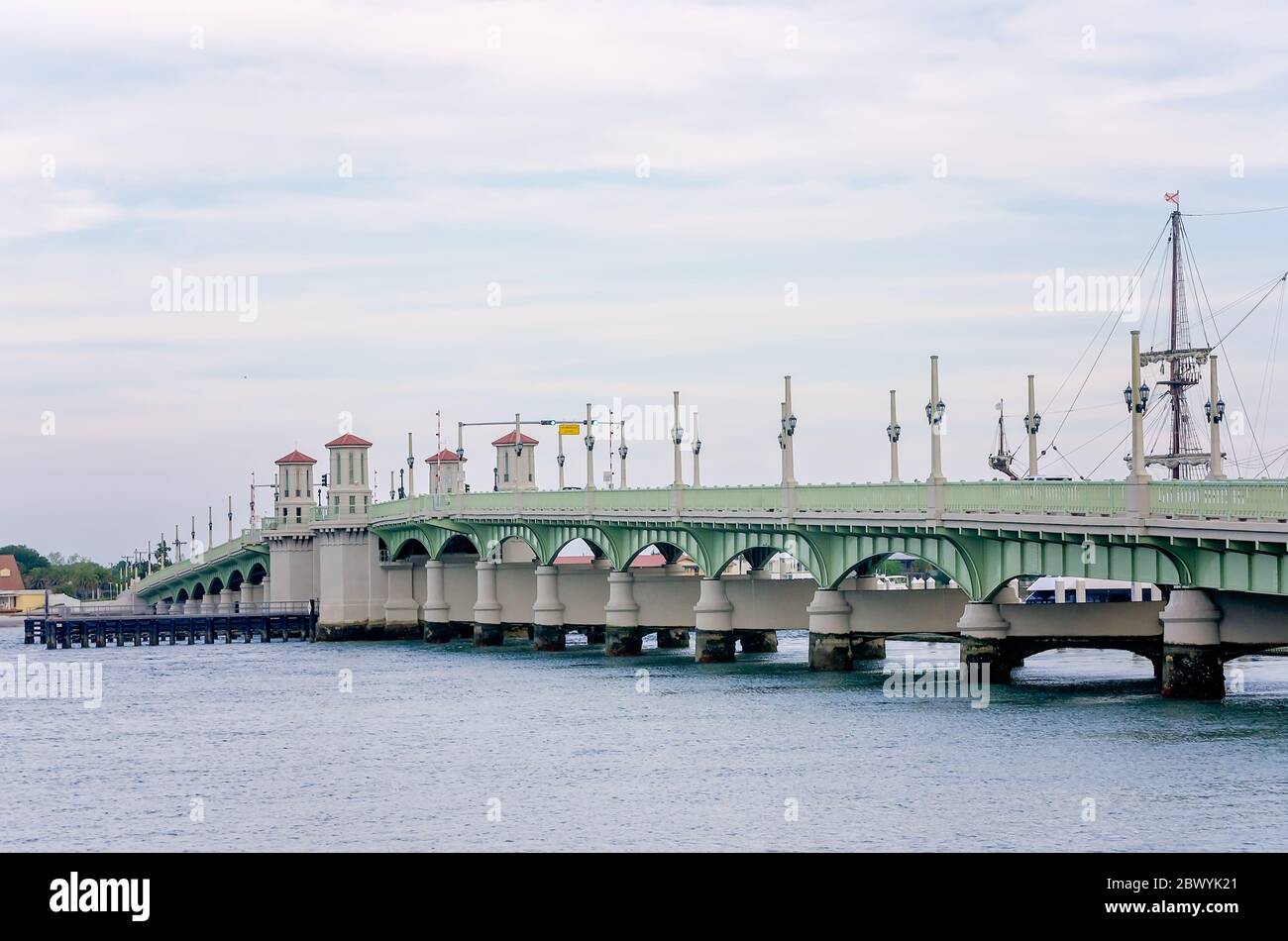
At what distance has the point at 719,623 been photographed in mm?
102562

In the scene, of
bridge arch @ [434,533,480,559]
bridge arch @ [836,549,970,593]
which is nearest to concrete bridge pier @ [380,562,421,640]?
bridge arch @ [434,533,480,559]

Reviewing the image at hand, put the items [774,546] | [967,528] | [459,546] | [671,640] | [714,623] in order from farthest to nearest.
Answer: [459,546]
[671,640]
[714,623]
[774,546]
[967,528]

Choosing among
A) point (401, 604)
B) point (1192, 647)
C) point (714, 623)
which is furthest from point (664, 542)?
point (1192, 647)

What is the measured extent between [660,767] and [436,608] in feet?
278

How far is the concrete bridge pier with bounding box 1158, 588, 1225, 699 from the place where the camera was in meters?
64.9

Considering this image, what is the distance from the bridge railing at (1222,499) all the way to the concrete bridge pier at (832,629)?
95.0ft

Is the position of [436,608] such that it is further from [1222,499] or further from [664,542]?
[1222,499]

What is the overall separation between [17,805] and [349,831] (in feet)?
38.1

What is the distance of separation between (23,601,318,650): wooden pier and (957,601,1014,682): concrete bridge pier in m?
83.6

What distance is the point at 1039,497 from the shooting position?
6988 cm

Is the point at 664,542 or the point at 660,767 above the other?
the point at 664,542

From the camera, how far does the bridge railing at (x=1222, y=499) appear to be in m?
55.9
